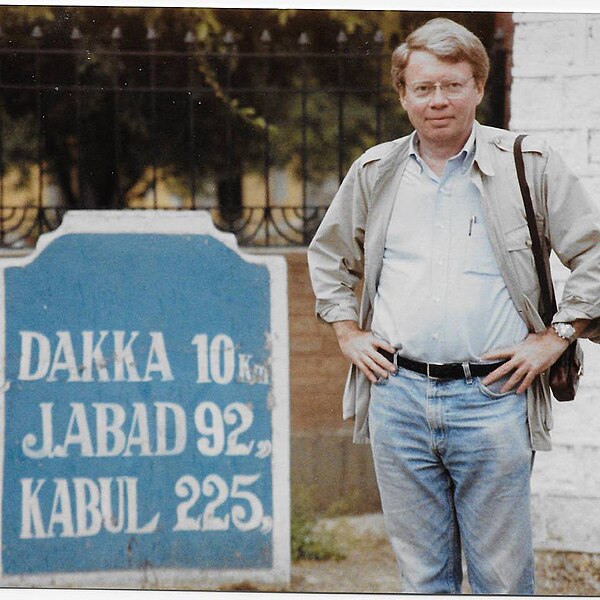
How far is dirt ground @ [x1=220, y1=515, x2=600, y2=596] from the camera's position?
4.06 meters

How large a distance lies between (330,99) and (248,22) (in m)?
0.48

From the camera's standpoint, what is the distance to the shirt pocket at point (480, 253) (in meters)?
3.18

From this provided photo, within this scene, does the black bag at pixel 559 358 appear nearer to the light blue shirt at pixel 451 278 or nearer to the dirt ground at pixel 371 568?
the light blue shirt at pixel 451 278

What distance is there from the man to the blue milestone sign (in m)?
0.82

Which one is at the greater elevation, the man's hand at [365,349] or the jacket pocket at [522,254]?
the jacket pocket at [522,254]

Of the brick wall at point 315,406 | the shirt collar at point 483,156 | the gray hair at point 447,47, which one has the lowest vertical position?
the brick wall at point 315,406

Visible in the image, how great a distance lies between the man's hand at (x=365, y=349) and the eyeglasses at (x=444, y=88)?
2.68ft

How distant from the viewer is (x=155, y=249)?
158 inches

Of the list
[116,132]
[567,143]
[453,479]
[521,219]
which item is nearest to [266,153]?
[116,132]

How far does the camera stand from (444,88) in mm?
3209

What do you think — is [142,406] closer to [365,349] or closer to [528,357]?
[365,349]

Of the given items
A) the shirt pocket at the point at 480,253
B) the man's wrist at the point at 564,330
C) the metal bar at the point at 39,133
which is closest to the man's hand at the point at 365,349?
the shirt pocket at the point at 480,253

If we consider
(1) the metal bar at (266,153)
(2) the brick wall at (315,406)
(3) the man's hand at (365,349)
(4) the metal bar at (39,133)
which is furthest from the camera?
(2) the brick wall at (315,406)

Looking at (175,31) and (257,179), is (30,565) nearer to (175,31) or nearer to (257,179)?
(257,179)
